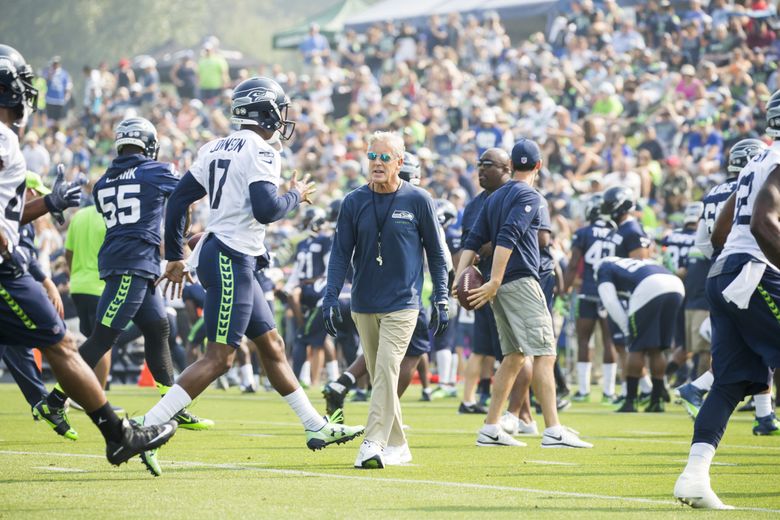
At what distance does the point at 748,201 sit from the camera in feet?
22.3

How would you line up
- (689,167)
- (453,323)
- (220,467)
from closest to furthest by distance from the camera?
(220,467)
(453,323)
(689,167)

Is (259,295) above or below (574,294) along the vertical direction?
above

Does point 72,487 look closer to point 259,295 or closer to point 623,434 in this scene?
point 259,295

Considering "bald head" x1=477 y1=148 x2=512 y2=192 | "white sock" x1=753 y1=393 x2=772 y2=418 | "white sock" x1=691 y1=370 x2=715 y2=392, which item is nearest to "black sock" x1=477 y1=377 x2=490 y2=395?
"white sock" x1=691 y1=370 x2=715 y2=392

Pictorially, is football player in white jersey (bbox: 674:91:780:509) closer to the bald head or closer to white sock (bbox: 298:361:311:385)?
the bald head

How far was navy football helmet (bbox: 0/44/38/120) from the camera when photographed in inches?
273

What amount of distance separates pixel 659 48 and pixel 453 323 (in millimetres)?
8913

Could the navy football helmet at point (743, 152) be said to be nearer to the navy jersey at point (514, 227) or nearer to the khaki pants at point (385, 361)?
the navy jersey at point (514, 227)

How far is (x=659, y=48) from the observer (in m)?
25.0

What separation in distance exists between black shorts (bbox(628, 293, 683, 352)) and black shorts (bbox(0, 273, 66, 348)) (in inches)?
307

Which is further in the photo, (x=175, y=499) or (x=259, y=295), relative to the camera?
(x=259, y=295)

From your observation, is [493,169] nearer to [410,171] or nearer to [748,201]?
[410,171]

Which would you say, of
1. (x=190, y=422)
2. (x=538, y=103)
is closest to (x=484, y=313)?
(x=190, y=422)

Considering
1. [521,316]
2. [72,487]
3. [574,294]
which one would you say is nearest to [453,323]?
[574,294]
